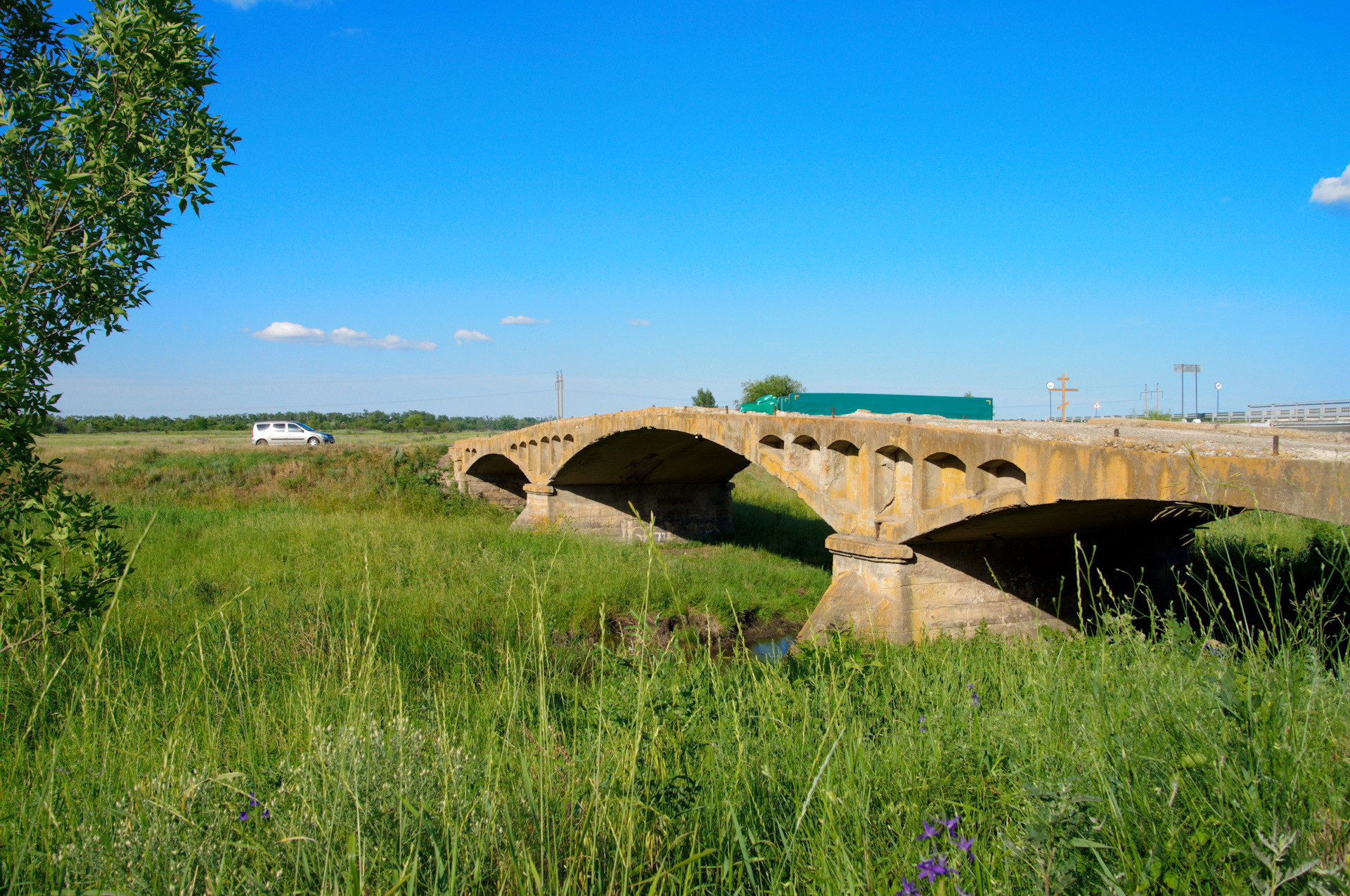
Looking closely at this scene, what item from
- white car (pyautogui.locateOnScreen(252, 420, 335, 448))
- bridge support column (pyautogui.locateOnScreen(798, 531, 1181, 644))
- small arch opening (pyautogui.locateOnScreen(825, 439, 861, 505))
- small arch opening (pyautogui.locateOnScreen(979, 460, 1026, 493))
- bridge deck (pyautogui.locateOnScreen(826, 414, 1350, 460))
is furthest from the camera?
white car (pyautogui.locateOnScreen(252, 420, 335, 448))

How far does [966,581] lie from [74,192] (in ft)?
32.3

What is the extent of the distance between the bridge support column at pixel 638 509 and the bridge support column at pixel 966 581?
1008cm

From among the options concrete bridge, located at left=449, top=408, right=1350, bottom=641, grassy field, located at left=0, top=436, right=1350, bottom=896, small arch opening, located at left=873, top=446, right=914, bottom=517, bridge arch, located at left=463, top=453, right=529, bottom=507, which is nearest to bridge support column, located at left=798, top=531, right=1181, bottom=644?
concrete bridge, located at left=449, top=408, right=1350, bottom=641

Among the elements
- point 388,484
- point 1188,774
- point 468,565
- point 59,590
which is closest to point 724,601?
point 468,565

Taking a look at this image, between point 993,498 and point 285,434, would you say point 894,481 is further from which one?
point 285,434

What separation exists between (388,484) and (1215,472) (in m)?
25.2

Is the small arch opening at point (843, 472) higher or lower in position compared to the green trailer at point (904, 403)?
lower

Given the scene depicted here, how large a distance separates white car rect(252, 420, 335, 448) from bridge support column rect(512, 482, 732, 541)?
69.1 ft

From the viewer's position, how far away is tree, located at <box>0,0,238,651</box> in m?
4.34

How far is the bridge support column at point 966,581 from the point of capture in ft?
32.2

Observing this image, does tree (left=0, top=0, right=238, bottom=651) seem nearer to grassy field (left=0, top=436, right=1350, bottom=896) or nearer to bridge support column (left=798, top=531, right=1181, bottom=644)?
grassy field (left=0, top=436, right=1350, bottom=896)

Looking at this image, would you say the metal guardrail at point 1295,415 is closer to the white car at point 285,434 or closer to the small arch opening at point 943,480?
the small arch opening at point 943,480

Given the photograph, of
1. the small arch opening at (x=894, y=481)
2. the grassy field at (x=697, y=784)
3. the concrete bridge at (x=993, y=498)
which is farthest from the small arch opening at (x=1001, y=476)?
the grassy field at (x=697, y=784)

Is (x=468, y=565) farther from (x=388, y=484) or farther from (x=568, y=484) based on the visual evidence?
(x=388, y=484)
